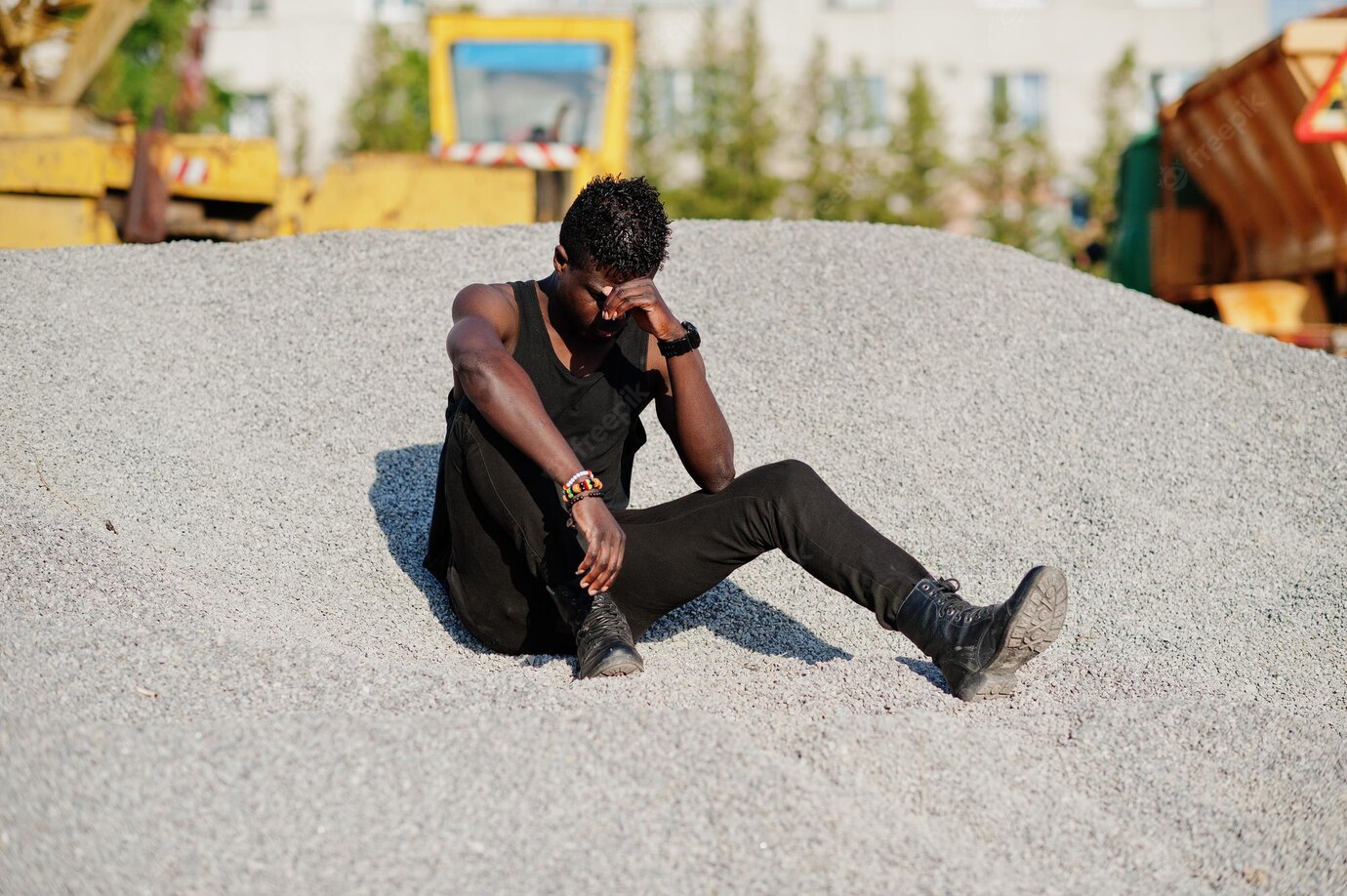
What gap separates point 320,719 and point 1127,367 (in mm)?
3892

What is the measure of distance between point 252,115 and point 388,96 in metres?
2.95

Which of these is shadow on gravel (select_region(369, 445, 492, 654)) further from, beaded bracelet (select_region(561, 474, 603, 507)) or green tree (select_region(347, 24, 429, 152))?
green tree (select_region(347, 24, 429, 152))

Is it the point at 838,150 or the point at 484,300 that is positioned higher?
the point at 484,300

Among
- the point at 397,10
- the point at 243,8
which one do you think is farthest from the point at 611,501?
the point at 243,8

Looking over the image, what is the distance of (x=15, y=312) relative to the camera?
16.8 ft

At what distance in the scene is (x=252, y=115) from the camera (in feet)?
79.4

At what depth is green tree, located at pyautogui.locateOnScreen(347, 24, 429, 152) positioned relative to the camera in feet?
75.0

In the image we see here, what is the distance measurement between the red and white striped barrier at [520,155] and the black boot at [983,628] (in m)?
6.73

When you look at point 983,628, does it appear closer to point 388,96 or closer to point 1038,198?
point 1038,198

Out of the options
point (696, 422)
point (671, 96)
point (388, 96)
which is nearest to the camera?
point (696, 422)

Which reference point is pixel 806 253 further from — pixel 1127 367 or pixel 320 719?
pixel 320 719

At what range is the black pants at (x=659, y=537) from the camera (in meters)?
2.93

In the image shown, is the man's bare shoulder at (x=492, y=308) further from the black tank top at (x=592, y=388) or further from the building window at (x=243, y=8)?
the building window at (x=243, y=8)

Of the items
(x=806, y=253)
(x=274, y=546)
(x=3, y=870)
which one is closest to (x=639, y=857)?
(x=3, y=870)
